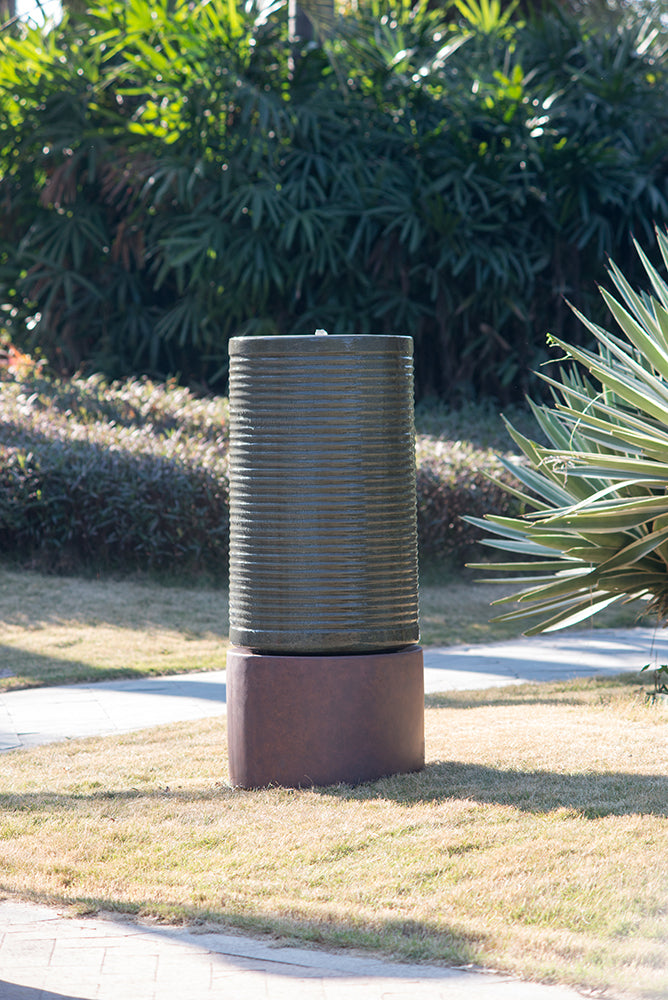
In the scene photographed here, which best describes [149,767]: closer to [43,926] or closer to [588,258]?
[43,926]

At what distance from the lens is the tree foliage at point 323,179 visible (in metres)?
13.3

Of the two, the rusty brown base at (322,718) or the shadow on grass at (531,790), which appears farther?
the rusty brown base at (322,718)

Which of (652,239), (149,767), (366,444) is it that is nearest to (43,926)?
(149,767)

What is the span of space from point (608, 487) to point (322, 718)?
1529 mm

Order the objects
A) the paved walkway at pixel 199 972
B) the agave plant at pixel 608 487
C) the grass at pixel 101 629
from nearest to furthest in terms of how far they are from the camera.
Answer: the paved walkway at pixel 199 972
the agave plant at pixel 608 487
the grass at pixel 101 629

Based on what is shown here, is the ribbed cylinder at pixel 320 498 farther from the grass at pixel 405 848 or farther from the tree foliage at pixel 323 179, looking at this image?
the tree foliage at pixel 323 179

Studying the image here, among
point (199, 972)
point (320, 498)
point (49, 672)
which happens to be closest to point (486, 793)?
point (320, 498)

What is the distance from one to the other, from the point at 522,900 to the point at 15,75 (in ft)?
44.0

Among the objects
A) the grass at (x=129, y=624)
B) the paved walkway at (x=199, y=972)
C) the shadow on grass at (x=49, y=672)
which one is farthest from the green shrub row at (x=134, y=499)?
the paved walkway at (x=199, y=972)

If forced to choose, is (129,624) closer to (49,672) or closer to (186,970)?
(49,672)

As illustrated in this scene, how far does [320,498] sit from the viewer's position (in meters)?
4.86

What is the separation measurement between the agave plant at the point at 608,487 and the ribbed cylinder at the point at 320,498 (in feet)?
2.05

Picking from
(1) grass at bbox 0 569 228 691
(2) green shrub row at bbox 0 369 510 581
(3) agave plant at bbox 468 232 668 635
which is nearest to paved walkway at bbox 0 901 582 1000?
(3) agave plant at bbox 468 232 668 635

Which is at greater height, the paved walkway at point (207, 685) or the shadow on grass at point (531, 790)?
the paved walkway at point (207, 685)
